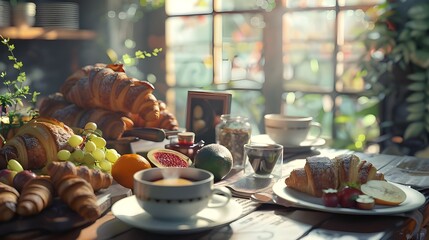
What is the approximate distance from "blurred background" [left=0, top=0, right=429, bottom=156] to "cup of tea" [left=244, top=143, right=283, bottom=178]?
134 centimetres

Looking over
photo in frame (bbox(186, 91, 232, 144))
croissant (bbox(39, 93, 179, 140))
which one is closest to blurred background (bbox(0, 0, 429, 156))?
photo in frame (bbox(186, 91, 232, 144))

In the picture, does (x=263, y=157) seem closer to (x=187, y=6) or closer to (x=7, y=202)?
(x=7, y=202)

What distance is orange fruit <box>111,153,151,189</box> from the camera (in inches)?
50.5

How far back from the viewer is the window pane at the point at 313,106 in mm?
2938

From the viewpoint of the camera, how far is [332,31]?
2.88m

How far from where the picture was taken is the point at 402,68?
8.37ft

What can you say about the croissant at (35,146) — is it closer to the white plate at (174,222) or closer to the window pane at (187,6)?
the white plate at (174,222)

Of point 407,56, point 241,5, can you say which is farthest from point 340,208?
point 241,5

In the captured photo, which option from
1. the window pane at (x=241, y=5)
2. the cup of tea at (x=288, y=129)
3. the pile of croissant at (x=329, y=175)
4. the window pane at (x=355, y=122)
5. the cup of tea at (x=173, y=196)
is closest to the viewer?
the cup of tea at (x=173, y=196)

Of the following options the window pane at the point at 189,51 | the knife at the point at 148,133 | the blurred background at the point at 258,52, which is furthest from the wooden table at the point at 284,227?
the window pane at the point at 189,51

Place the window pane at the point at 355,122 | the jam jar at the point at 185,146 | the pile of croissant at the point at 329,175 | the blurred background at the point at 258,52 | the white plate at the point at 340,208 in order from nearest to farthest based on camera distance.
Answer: the white plate at the point at 340,208 → the pile of croissant at the point at 329,175 → the jam jar at the point at 185,146 → the blurred background at the point at 258,52 → the window pane at the point at 355,122

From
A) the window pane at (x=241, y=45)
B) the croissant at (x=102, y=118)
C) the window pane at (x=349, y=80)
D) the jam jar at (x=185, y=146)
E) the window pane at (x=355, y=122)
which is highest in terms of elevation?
the window pane at (x=241, y=45)

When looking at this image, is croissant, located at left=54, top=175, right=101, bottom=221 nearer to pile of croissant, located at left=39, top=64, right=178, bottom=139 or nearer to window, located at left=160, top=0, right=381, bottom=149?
pile of croissant, located at left=39, top=64, right=178, bottom=139

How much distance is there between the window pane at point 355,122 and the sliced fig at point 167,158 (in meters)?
1.46
